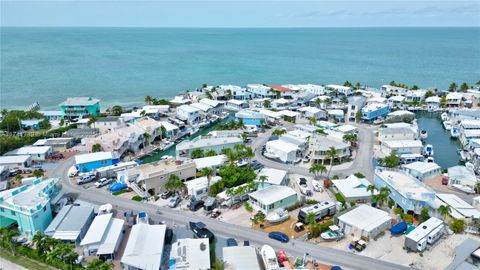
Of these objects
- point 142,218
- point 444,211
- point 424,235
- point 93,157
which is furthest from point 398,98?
point 142,218

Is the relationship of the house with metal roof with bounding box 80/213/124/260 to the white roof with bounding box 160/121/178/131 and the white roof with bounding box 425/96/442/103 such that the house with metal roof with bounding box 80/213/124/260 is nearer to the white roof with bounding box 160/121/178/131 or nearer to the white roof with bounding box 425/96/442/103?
the white roof with bounding box 160/121/178/131

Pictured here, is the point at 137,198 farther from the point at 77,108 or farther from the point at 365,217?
the point at 77,108

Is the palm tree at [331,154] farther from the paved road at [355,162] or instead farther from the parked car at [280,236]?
the parked car at [280,236]

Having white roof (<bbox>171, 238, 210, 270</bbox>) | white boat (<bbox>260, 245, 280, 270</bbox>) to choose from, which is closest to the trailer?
white boat (<bbox>260, 245, 280, 270</bbox>)

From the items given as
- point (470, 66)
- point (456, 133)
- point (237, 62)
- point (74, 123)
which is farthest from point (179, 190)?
point (470, 66)

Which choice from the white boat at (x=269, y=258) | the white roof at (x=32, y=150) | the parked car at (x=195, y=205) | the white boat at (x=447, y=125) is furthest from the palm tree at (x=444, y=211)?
the white roof at (x=32, y=150)
